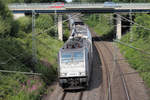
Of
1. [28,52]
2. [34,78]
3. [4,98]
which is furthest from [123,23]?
[4,98]

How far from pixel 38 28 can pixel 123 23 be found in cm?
2792

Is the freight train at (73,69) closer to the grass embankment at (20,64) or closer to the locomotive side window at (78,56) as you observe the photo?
the locomotive side window at (78,56)

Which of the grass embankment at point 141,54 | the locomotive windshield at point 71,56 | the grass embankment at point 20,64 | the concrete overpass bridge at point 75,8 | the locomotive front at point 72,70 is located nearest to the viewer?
the grass embankment at point 20,64

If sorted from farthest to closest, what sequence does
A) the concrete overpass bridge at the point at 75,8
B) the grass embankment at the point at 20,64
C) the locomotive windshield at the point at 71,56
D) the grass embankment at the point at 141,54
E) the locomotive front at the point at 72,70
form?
the concrete overpass bridge at the point at 75,8 → the grass embankment at the point at 141,54 → the locomotive windshield at the point at 71,56 → the locomotive front at the point at 72,70 → the grass embankment at the point at 20,64

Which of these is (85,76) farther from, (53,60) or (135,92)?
(53,60)

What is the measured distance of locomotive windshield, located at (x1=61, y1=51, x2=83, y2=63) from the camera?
19492mm

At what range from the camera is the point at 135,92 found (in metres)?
19.7

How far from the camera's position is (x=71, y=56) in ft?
64.5

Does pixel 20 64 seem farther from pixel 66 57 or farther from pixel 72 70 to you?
pixel 72 70

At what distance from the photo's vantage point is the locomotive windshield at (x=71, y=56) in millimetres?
19492

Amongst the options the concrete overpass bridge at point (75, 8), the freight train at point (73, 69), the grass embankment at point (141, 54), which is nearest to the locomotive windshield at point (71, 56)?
the freight train at point (73, 69)

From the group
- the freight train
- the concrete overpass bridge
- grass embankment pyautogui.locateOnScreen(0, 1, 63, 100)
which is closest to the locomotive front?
the freight train

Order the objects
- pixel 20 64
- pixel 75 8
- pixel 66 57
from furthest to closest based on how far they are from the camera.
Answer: pixel 75 8, pixel 20 64, pixel 66 57

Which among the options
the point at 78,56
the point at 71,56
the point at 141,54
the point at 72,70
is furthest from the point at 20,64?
the point at 141,54
